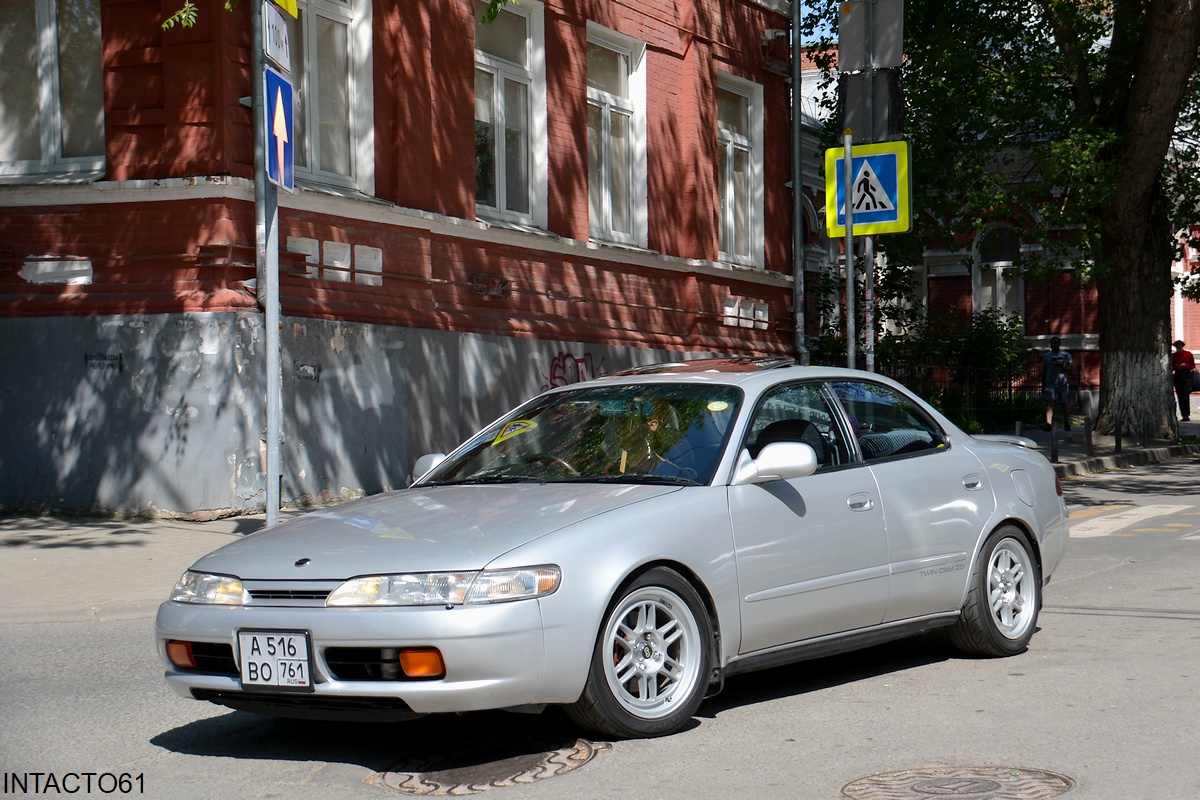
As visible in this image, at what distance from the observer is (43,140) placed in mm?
13758

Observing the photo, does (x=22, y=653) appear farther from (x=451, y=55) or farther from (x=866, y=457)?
(x=451, y=55)

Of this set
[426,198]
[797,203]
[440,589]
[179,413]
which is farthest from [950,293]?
[440,589]

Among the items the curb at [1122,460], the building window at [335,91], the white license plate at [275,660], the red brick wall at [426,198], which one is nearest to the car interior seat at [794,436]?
the white license plate at [275,660]

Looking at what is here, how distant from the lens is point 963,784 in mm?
4816

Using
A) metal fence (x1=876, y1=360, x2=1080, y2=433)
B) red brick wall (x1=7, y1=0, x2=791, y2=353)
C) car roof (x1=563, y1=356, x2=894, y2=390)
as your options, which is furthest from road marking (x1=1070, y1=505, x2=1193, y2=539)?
metal fence (x1=876, y1=360, x2=1080, y2=433)

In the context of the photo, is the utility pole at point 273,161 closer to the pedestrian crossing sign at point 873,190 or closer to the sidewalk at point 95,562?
the sidewalk at point 95,562

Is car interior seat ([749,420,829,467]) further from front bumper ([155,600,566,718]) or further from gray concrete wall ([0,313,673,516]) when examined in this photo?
gray concrete wall ([0,313,673,516])

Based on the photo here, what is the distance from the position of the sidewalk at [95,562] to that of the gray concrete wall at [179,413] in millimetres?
351

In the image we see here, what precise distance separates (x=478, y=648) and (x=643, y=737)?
882 mm

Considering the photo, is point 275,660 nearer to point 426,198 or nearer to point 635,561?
point 635,561

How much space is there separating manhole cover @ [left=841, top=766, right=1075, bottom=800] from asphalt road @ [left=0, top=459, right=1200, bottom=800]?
2 centimetres

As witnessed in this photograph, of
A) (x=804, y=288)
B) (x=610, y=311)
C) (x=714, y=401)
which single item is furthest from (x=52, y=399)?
(x=804, y=288)

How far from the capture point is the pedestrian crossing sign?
12.7 metres

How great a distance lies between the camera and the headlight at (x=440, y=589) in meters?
5.02
